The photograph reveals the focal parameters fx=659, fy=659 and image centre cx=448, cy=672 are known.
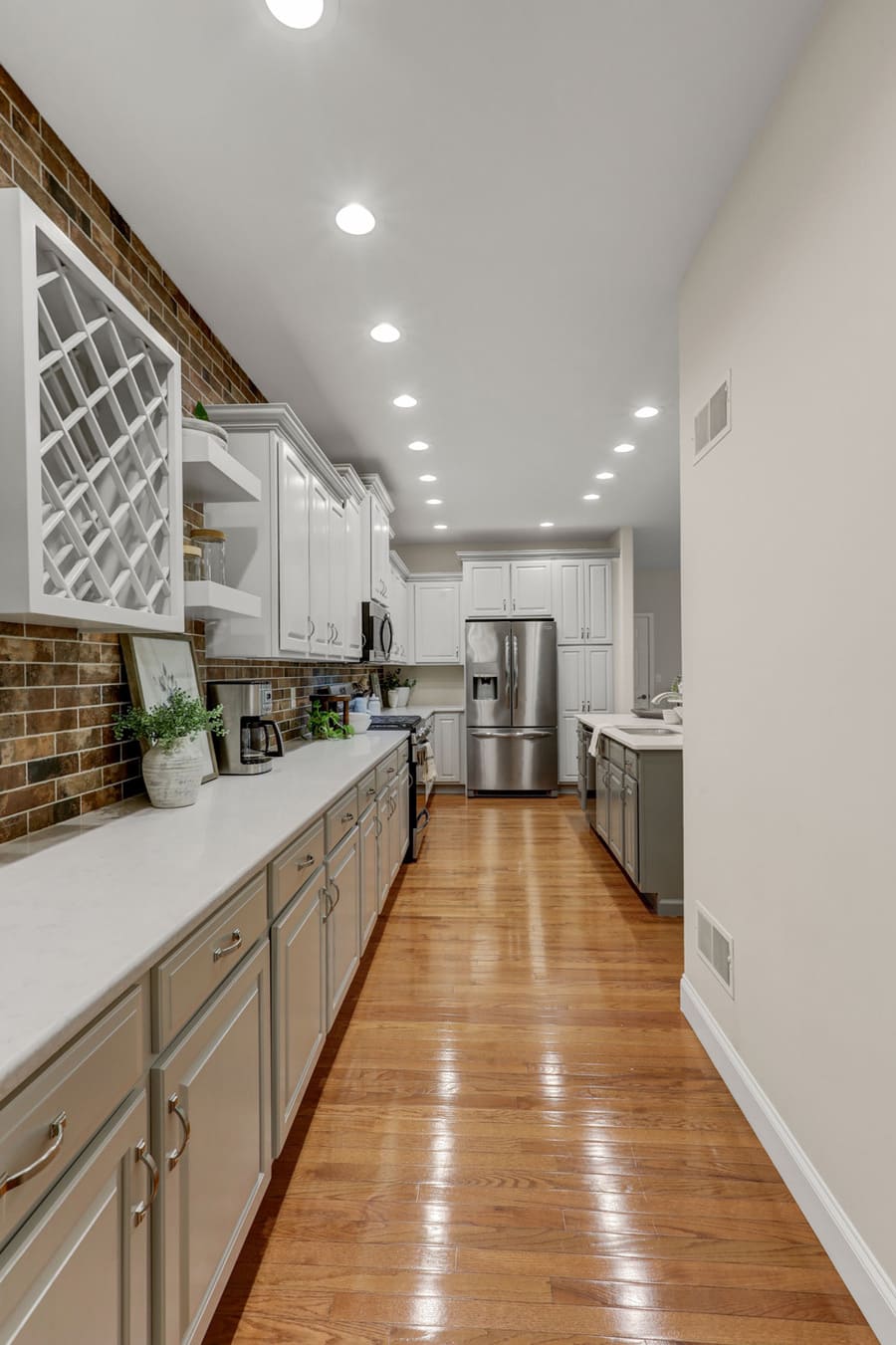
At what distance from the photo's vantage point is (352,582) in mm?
4188

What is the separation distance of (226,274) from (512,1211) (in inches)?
116

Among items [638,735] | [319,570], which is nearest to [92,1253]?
[319,570]

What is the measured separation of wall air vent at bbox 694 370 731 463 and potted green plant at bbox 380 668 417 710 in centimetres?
477

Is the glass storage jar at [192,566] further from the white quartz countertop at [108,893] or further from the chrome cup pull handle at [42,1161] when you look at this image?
the chrome cup pull handle at [42,1161]

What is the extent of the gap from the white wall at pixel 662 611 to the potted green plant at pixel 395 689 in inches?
149

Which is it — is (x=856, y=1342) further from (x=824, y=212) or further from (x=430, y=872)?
(x=430, y=872)

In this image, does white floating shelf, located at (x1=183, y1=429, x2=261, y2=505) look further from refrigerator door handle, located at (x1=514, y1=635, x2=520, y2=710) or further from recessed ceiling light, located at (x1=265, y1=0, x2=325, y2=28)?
refrigerator door handle, located at (x1=514, y1=635, x2=520, y2=710)

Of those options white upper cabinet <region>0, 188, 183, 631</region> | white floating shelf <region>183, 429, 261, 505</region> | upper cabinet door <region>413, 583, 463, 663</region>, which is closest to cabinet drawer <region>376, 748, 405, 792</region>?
white floating shelf <region>183, 429, 261, 505</region>

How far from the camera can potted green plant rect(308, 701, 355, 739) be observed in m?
3.94

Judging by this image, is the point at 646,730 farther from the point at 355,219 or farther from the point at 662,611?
the point at 662,611

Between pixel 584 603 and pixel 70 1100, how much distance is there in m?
6.40

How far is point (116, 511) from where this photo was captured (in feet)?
5.17

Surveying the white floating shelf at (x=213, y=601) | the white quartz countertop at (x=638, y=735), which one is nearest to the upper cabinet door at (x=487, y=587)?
the white quartz countertop at (x=638, y=735)

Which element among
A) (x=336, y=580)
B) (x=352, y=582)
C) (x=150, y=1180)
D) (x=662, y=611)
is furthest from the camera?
(x=662, y=611)
